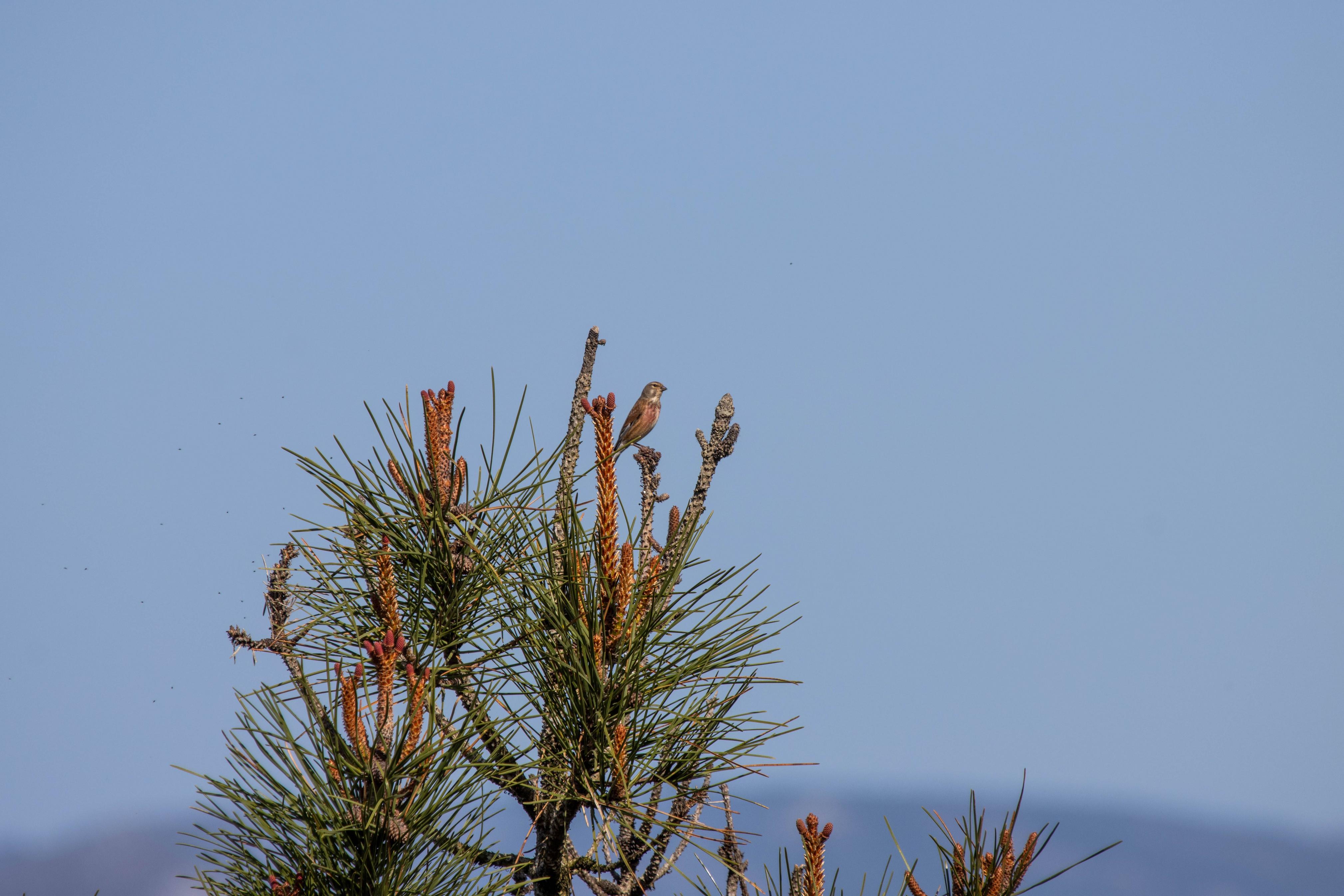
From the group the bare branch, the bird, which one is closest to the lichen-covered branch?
the bare branch

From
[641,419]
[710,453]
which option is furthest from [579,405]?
[641,419]

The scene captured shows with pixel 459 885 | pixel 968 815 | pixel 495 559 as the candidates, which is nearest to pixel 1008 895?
pixel 968 815

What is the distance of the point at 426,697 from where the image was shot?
9.69ft

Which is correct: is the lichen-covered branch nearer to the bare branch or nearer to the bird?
A: the bare branch

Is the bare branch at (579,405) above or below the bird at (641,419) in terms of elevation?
below

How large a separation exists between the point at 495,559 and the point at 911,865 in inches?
62.8

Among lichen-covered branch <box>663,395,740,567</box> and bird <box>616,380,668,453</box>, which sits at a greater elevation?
bird <box>616,380,668,453</box>

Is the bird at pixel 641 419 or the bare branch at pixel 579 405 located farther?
the bird at pixel 641 419

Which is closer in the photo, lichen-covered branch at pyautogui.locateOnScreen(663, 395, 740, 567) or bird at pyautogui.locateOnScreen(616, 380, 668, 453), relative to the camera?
lichen-covered branch at pyautogui.locateOnScreen(663, 395, 740, 567)

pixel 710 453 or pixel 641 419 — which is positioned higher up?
pixel 641 419

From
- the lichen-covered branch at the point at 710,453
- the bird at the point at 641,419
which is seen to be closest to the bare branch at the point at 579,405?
the lichen-covered branch at the point at 710,453

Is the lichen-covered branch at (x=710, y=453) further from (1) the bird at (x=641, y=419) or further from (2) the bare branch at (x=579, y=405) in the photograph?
(1) the bird at (x=641, y=419)

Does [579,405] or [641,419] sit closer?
[579,405]

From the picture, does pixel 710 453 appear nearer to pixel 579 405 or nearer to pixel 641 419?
pixel 579 405
